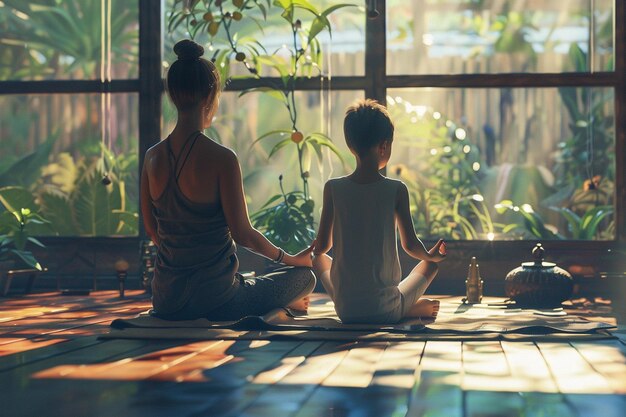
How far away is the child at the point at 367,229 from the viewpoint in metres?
3.65

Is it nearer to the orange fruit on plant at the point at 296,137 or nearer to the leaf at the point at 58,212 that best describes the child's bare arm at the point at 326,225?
the orange fruit on plant at the point at 296,137

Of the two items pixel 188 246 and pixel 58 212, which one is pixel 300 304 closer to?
pixel 188 246

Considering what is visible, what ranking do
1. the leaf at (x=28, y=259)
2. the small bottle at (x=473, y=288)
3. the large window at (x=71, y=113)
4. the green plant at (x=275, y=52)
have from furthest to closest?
the large window at (x=71, y=113), the green plant at (x=275, y=52), the leaf at (x=28, y=259), the small bottle at (x=473, y=288)

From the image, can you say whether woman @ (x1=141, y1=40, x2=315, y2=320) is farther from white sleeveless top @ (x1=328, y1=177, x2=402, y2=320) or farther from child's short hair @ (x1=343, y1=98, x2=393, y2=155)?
child's short hair @ (x1=343, y1=98, x2=393, y2=155)

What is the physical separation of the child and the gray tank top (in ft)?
1.28

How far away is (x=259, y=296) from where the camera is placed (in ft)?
12.6

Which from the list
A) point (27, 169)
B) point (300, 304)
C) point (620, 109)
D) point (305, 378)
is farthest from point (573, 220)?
point (305, 378)

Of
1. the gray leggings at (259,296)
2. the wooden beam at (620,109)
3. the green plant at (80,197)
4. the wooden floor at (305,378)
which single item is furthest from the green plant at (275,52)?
the wooden floor at (305,378)

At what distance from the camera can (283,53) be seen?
6.20m

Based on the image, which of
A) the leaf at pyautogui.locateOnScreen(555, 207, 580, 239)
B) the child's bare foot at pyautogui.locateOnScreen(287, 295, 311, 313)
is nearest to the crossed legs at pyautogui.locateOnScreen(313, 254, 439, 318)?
the child's bare foot at pyautogui.locateOnScreen(287, 295, 311, 313)

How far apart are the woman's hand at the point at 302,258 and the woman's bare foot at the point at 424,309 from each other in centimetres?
43

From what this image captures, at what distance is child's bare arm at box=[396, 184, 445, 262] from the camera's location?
12.1 feet

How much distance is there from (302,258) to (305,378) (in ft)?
4.17

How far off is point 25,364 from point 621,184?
13.2 ft
